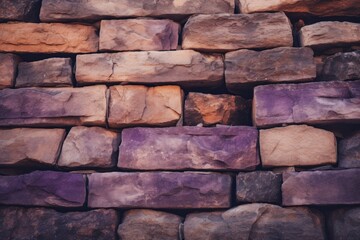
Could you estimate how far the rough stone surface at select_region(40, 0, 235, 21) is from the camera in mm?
2789

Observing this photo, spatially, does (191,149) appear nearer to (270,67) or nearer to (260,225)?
(260,225)

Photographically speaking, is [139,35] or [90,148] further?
[139,35]

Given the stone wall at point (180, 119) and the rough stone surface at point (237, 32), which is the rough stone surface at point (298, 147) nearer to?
the stone wall at point (180, 119)

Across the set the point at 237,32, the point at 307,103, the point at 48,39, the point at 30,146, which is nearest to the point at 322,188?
the point at 307,103

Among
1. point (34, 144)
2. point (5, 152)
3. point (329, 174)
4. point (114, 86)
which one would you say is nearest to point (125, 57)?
point (114, 86)

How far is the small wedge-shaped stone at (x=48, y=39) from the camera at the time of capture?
2809 mm

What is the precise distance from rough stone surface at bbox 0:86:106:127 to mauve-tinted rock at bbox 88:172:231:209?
0.46 m

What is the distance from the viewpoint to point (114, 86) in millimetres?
2703

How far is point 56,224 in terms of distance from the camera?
8.12 feet

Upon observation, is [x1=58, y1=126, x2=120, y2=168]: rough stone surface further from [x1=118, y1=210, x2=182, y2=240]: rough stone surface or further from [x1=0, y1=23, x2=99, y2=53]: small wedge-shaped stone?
[x1=0, y1=23, x2=99, y2=53]: small wedge-shaped stone

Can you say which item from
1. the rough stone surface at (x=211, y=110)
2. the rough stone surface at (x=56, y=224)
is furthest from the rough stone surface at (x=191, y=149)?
the rough stone surface at (x=56, y=224)

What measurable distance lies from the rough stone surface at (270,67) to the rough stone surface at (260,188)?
2.15 ft

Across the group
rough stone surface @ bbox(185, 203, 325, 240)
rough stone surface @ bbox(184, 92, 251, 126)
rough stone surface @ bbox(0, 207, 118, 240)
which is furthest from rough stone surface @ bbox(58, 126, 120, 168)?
rough stone surface @ bbox(185, 203, 325, 240)

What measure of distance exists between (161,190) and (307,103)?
1.13 m
